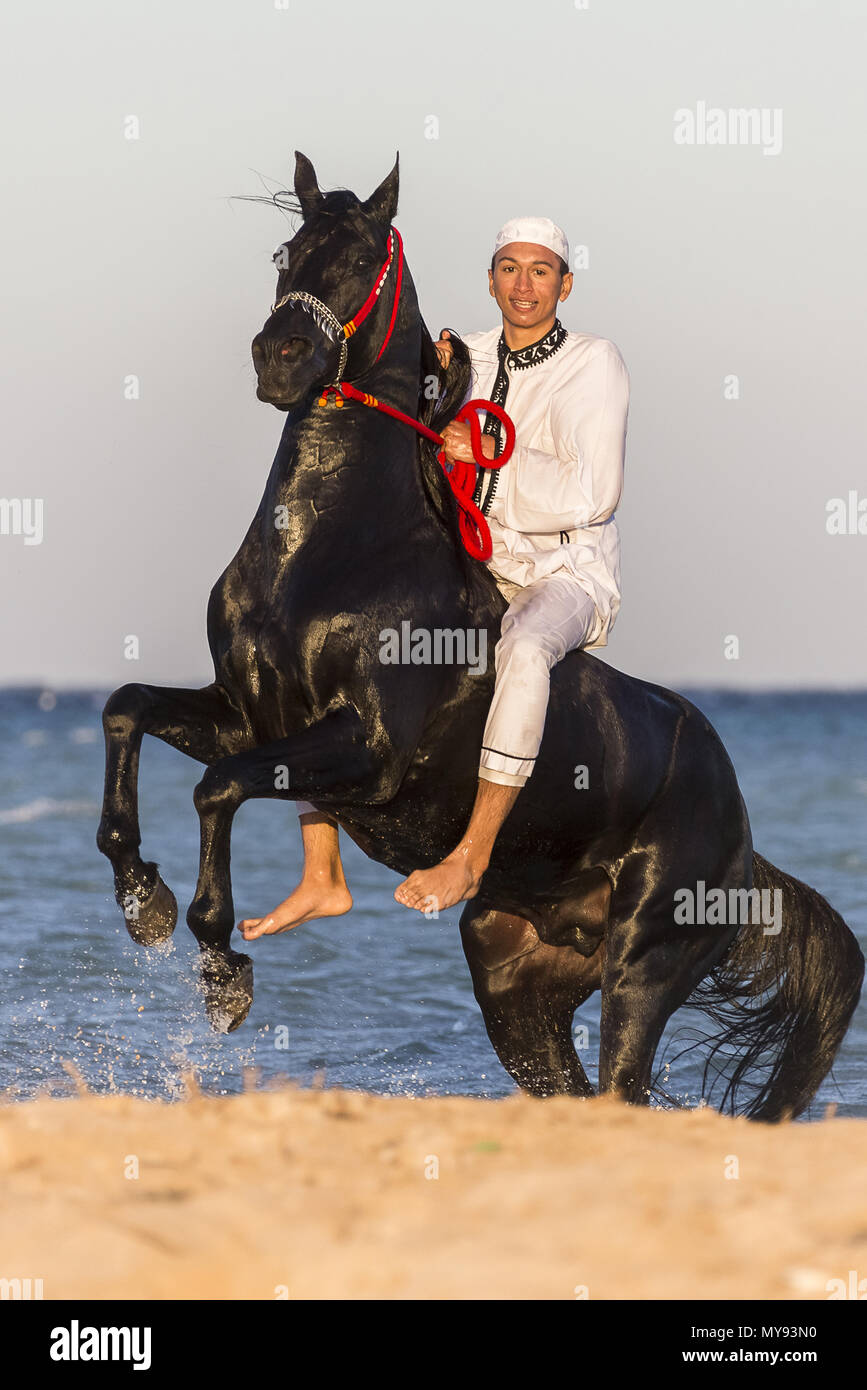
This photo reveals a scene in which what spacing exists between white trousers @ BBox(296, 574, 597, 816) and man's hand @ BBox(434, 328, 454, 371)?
927 mm

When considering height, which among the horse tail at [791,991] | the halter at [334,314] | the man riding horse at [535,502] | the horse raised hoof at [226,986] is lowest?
the horse tail at [791,991]

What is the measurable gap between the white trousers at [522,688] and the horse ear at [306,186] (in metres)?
1.43

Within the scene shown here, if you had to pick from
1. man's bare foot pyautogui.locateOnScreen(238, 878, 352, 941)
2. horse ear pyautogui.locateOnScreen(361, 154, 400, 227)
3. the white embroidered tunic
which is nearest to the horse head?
horse ear pyautogui.locateOnScreen(361, 154, 400, 227)

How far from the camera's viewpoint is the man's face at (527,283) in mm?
5598

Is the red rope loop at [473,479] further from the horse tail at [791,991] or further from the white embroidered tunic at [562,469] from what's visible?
the horse tail at [791,991]

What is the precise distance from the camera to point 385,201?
527 centimetres

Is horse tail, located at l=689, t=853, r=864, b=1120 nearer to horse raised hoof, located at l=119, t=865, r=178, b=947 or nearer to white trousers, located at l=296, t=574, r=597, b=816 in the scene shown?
white trousers, located at l=296, t=574, r=597, b=816

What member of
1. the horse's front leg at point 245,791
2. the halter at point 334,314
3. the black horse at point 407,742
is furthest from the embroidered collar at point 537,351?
the horse's front leg at point 245,791

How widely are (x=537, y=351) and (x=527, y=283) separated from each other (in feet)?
0.75

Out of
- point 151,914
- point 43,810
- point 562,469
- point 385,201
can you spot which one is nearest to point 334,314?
point 385,201

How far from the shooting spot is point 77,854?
1688 centimetres
